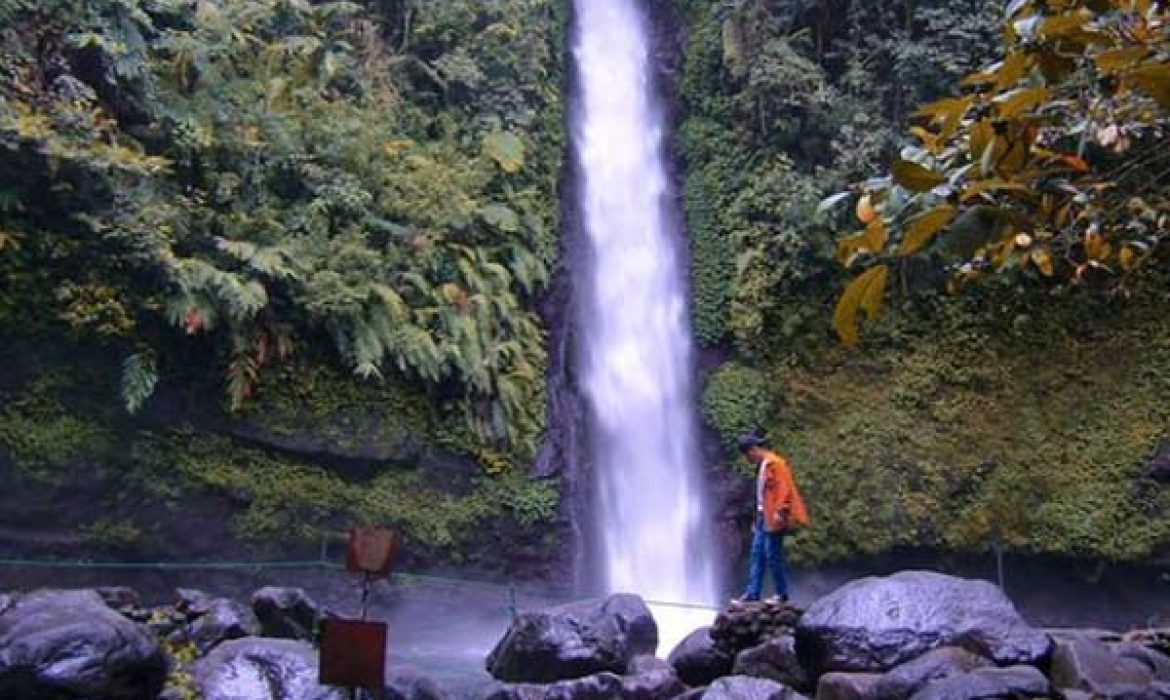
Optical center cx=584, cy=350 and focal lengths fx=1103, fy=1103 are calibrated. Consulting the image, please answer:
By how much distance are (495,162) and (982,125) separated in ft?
37.6

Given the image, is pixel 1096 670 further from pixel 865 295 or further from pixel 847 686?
pixel 865 295

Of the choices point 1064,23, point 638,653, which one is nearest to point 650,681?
point 638,653

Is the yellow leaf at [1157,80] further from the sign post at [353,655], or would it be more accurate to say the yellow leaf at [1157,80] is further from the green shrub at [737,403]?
the green shrub at [737,403]

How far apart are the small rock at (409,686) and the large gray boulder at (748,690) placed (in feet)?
5.83

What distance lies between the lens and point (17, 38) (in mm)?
9094

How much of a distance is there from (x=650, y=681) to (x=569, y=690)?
561mm

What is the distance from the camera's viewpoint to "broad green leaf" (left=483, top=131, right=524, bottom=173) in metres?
13.0

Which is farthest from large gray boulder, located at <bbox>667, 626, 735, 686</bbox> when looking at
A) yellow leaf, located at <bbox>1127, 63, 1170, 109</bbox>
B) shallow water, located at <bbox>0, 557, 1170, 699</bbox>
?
yellow leaf, located at <bbox>1127, 63, 1170, 109</bbox>

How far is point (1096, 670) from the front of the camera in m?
6.46

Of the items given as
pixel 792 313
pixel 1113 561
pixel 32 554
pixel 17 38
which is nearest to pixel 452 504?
pixel 32 554

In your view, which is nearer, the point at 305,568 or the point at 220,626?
the point at 220,626

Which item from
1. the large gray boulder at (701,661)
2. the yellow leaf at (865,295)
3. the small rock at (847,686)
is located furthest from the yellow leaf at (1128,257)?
the large gray boulder at (701,661)

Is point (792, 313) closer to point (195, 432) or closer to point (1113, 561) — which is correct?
point (1113, 561)

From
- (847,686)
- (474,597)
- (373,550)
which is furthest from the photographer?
(474,597)
